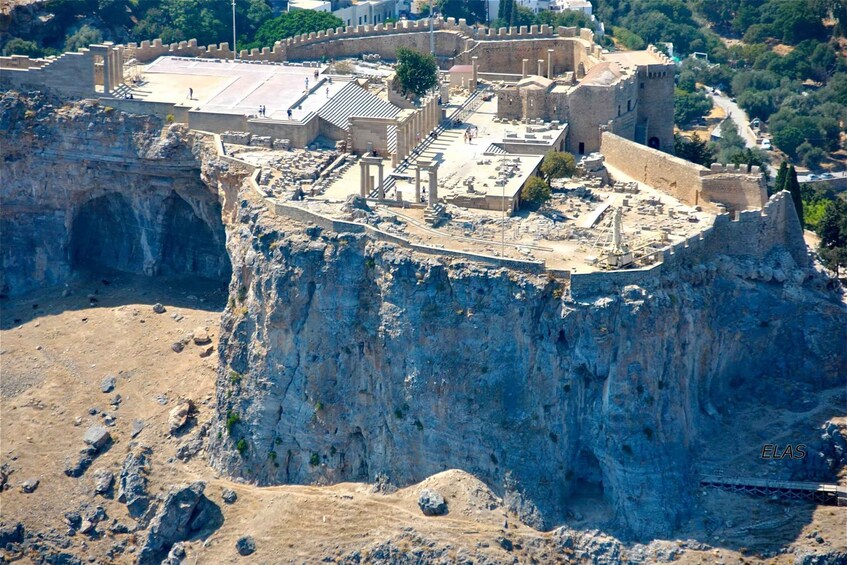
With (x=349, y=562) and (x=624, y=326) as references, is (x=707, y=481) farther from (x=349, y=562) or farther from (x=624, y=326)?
(x=349, y=562)

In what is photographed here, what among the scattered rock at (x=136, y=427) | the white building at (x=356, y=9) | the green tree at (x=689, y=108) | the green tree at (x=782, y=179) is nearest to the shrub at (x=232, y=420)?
the scattered rock at (x=136, y=427)

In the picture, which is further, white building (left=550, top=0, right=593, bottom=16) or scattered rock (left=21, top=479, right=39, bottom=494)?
white building (left=550, top=0, right=593, bottom=16)

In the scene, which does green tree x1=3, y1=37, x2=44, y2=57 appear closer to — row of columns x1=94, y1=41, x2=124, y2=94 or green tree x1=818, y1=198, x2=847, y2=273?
row of columns x1=94, y1=41, x2=124, y2=94

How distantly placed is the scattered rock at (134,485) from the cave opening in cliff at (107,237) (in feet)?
44.9

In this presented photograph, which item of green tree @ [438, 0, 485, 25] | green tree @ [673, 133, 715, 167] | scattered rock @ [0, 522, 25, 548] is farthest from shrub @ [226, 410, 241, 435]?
green tree @ [438, 0, 485, 25]

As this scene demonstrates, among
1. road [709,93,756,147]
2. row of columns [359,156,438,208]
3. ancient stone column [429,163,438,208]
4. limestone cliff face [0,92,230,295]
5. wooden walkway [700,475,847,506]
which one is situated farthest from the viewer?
road [709,93,756,147]

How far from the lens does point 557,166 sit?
260 feet

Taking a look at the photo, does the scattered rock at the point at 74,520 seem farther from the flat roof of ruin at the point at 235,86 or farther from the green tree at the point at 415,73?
the green tree at the point at 415,73

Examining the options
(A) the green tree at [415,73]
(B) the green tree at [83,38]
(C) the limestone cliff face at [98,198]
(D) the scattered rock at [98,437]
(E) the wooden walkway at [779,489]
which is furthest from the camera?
(B) the green tree at [83,38]

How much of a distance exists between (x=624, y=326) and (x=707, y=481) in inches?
266

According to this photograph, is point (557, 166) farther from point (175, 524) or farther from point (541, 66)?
point (175, 524)

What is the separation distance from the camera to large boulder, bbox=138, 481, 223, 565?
232 ft

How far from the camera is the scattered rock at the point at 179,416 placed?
75.8 meters

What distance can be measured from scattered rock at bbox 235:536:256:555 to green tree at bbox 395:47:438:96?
26.2m
